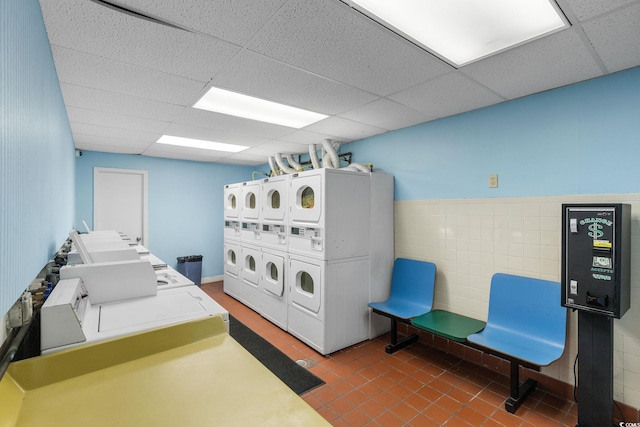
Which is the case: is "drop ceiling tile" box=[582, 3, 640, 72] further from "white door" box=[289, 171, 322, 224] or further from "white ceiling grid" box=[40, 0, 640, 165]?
"white door" box=[289, 171, 322, 224]

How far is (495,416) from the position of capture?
2.26 meters

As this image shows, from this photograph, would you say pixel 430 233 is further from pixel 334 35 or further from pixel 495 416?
pixel 334 35

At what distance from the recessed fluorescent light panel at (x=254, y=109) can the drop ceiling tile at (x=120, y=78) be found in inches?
7.4

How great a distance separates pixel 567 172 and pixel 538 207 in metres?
0.35

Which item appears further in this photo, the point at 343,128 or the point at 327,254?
the point at 343,128

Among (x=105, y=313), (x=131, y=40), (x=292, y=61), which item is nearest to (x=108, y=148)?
(x=131, y=40)

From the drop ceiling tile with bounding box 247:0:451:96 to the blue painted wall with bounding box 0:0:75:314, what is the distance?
107 centimetres

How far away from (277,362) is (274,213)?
186 cm

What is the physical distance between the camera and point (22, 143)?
121 centimetres

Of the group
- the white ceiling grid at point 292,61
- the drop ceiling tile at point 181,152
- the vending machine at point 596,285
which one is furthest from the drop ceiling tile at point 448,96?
the drop ceiling tile at point 181,152

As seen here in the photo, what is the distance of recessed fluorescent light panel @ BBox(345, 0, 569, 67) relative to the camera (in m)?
1.53

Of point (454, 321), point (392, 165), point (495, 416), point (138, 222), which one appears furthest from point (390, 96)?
point (138, 222)

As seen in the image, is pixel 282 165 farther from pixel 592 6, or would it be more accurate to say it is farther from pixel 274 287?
pixel 592 6

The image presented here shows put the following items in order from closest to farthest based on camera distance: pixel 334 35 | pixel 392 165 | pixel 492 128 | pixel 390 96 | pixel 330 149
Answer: pixel 334 35 < pixel 390 96 < pixel 492 128 < pixel 392 165 < pixel 330 149
